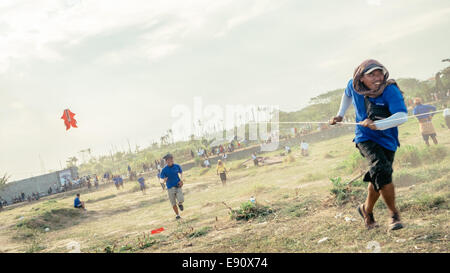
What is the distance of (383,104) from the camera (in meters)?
3.19

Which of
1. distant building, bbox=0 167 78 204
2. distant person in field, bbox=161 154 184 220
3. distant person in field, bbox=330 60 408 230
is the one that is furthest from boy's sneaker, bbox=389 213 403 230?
distant building, bbox=0 167 78 204

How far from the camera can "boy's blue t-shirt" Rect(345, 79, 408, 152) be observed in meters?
3.07

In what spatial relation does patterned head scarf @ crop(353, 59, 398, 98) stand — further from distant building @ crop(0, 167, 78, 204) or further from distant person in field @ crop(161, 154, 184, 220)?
distant building @ crop(0, 167, 78, 204)

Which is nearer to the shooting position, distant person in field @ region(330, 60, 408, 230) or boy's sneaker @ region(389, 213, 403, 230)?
distant person in field @ region(330, 60, 408, 230)

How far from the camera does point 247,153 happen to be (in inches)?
1021

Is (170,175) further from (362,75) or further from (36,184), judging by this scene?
(36,184)

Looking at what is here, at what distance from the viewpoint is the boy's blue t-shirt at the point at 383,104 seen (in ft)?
10.1

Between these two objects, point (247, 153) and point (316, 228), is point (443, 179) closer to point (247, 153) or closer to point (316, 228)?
point (316, 228)

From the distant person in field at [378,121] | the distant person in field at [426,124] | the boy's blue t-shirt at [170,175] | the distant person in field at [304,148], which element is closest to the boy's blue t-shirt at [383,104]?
the distant person in field at [378,121]

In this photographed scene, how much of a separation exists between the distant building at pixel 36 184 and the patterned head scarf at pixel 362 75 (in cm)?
Result: 3303

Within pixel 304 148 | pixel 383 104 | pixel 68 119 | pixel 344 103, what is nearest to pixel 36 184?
pixel 68 119

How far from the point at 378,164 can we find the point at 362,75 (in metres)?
0.83

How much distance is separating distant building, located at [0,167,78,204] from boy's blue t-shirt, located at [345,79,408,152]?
32914mm
